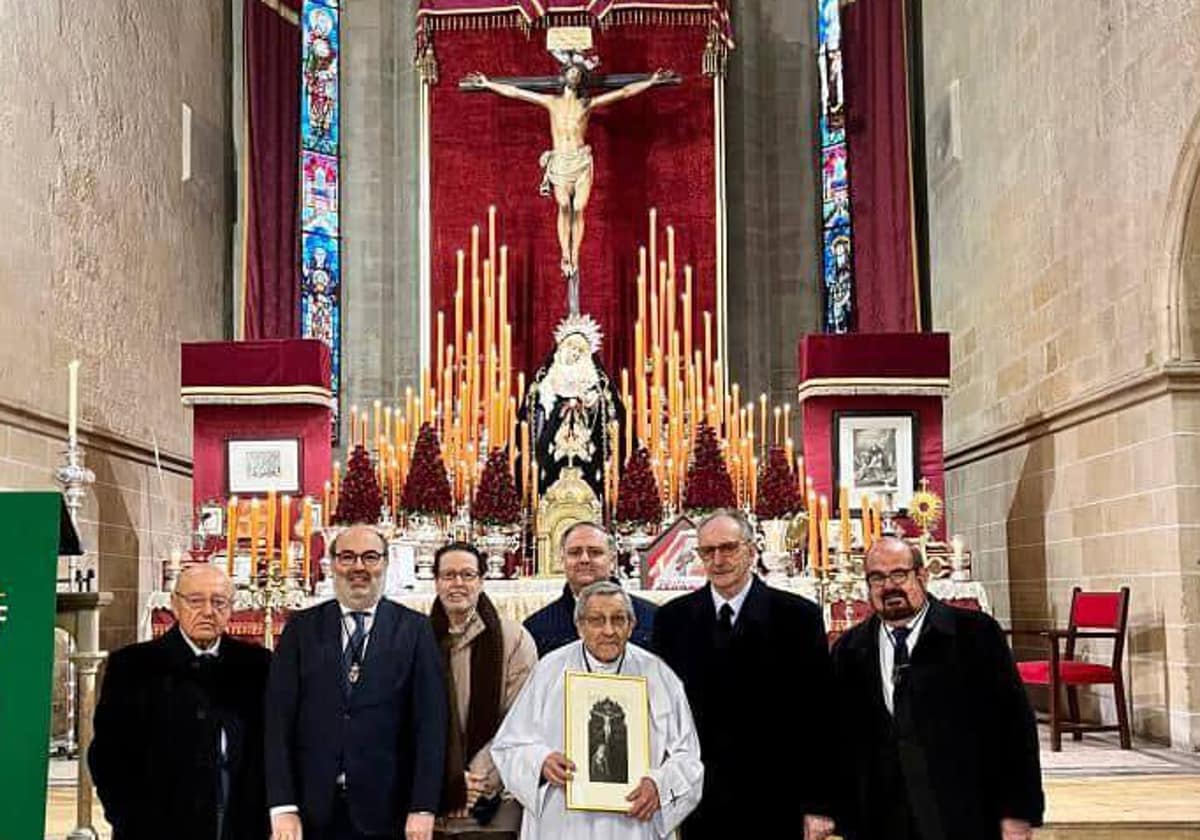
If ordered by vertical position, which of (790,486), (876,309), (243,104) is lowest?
(790,486)

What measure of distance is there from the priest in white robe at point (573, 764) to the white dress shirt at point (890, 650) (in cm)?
50

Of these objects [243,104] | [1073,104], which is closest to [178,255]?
[243,104]

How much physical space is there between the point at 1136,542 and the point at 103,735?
6313 mm

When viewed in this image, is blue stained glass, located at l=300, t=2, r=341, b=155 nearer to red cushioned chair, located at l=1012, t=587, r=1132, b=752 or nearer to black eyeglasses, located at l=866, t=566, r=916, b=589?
red cushioned chair, located at l=1012, t=587, r=1132, b=752

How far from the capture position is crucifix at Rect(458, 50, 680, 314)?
12.3 m

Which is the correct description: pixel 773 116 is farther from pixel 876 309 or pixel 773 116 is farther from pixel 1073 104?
pixel 1073 104

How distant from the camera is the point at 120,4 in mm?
11188

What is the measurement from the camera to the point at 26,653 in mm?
4406

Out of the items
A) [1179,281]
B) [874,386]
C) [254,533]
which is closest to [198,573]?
[254,533]

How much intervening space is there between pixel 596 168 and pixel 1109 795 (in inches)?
359

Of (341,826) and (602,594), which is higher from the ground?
(602,594)

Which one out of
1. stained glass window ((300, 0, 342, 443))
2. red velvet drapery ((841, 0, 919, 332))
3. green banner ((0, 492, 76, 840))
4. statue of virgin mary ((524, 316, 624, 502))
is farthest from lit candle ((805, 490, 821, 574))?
stained glass window ((300, 0, 342, 443))

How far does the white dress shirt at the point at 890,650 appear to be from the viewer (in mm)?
4016

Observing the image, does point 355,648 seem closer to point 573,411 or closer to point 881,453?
point 573,411
